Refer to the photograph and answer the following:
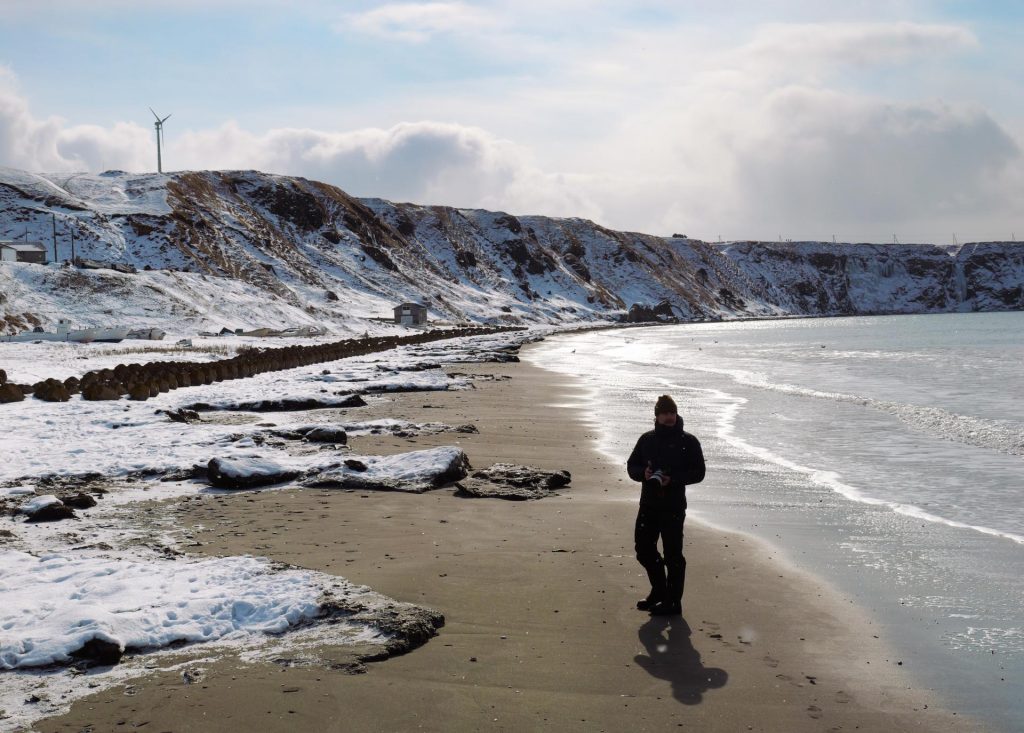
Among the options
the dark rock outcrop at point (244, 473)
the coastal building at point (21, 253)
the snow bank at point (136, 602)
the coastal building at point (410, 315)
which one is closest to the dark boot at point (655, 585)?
the snow bank at point (136, 602)

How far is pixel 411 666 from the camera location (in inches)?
212

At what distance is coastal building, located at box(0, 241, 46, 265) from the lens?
6688 cm

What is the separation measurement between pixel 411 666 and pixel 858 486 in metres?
8.41

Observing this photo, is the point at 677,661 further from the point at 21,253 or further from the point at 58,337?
the point at 21,253

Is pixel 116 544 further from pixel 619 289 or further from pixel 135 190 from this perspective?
pixel 619 289

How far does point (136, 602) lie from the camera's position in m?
6.14

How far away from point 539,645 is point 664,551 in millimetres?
1454

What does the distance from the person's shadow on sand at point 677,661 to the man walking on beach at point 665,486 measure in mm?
447

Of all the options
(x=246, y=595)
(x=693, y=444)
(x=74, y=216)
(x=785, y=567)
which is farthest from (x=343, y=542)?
(x=74, y=216)

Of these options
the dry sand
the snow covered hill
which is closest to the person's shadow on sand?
the dry sand

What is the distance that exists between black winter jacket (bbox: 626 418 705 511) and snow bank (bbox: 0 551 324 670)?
2.62 meters

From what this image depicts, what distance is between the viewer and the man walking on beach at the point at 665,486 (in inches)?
263

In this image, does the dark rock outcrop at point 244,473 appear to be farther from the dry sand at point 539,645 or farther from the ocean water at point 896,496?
the ocean water at point 896,496

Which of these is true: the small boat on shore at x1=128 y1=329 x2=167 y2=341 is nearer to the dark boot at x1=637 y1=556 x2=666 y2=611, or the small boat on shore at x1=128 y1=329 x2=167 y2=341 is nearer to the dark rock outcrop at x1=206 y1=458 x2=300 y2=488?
the dark rock outcrop at x1=206 y1=458 x2=300 y2=488
